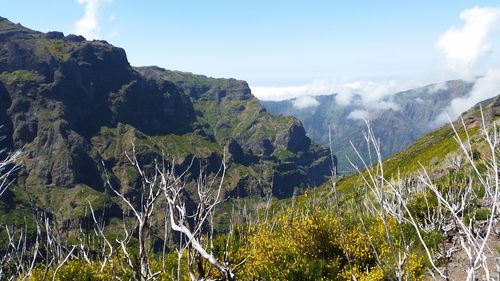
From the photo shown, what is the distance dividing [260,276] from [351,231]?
4711mm

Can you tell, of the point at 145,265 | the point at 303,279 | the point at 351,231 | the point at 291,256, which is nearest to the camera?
the point at 145,265

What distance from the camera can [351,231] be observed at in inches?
790

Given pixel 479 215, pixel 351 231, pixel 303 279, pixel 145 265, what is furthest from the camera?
pixel 479 215

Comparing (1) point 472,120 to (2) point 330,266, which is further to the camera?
(1) point 472,120

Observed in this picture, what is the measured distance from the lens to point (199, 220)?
557cm

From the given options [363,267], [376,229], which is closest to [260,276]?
[363,267]

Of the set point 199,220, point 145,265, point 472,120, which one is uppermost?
point 199,220

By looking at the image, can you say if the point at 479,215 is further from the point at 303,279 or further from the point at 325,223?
the point at 303,279

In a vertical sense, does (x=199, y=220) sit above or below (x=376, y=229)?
above

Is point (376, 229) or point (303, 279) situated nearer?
point (303, 279)

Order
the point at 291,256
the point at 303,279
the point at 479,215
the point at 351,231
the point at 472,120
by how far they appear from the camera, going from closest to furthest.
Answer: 1. the point at 303,279
2. the point at 291,256
3. the point at 351,231
4. the point at 479,215
5. the point at 472,120

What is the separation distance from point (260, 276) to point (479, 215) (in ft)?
44.6

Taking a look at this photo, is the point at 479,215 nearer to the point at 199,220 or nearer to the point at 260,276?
the point at 260,276

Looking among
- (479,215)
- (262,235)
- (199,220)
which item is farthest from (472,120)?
(199,220)
